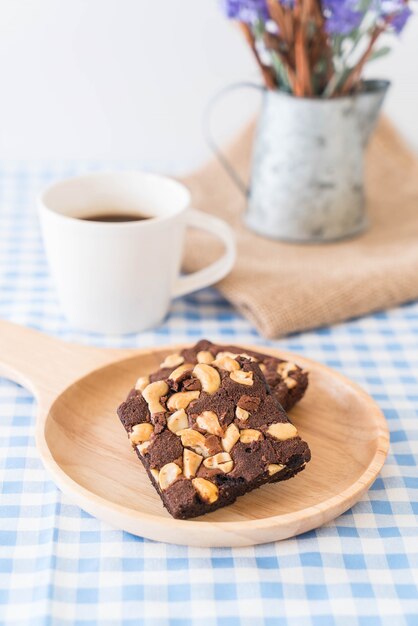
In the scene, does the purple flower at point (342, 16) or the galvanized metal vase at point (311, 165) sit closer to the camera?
Result: the purple flower at point (342, 16)

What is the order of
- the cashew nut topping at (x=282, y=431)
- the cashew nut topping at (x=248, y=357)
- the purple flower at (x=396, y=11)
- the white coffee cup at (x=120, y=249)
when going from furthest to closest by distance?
the purple flower at (x=396, y=11), the white coffee cup at (x=120, y=249), the cashew nut topping at (x=248, y=357), the cashew nut topping at (x=282, y=431)

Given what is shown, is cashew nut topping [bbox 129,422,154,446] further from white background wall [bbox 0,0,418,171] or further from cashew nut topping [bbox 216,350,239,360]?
white background wall [bbox 0,0,418,171]

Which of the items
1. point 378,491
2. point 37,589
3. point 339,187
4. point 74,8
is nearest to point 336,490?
point 378,491

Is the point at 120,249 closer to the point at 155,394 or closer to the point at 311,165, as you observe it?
the point at 155,394

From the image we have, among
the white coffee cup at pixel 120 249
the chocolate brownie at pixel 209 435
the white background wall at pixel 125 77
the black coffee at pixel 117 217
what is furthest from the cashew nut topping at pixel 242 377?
the white background wall at pixel 125 77

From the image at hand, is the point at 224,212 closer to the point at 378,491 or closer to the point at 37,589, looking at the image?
the point at 378,491

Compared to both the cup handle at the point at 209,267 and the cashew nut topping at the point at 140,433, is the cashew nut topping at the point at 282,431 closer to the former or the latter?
the cashew nut topping at the point at 140,433
